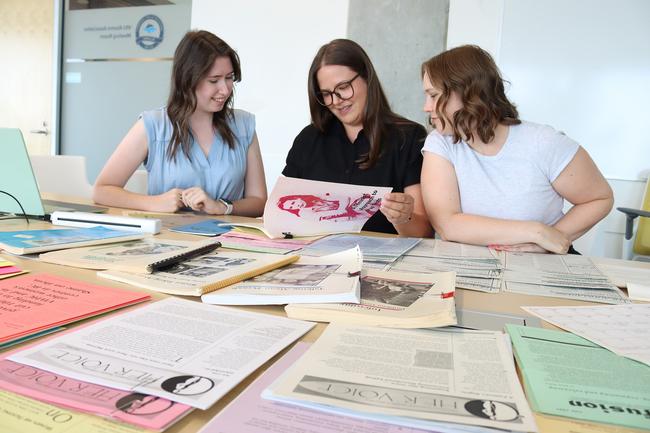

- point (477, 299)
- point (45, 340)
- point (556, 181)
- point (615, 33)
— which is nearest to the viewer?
point (45, 340)

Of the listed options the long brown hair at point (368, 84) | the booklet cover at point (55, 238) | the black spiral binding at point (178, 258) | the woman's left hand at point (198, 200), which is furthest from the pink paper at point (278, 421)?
the long brown hair at point (368, 84)

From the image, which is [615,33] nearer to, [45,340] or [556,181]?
[556,181]

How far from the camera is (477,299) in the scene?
0.81 m

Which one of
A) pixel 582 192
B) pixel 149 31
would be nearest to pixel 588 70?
pixel 582 192

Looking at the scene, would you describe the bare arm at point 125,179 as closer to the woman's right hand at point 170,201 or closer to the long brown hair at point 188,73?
the woman's right hand at point 170,201

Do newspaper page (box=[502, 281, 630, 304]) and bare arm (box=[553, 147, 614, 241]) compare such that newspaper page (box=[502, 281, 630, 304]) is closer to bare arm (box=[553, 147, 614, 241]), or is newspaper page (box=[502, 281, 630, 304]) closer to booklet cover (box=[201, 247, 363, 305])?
booklet cover (box=[201, 247, 363, 305])

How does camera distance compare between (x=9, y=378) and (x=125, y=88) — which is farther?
(x=125, y=88)

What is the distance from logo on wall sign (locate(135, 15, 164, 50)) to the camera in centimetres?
417

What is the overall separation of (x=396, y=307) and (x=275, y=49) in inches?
129

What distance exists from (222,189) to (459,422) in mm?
1688

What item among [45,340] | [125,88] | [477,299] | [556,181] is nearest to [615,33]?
[556,181]

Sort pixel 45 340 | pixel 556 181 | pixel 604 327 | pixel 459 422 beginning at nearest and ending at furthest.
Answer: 1. pixel 459 422
2. pixel 45 340
3. pixel 604 327
4. pixel 556 181

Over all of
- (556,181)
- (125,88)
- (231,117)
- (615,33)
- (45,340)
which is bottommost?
(45,340)

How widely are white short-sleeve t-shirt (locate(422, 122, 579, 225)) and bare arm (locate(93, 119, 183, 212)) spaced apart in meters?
0.94
